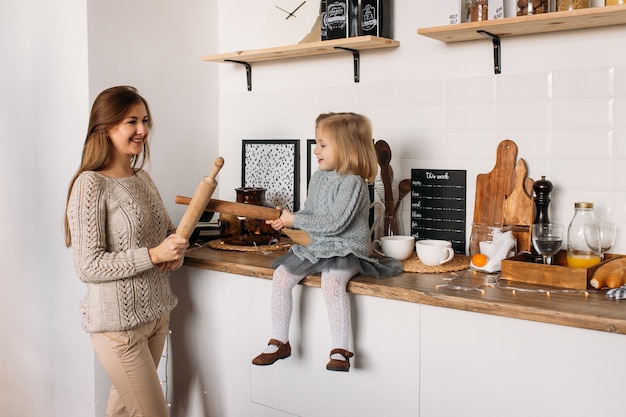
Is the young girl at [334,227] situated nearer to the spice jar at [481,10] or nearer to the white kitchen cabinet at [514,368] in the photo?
the white kitchen cabinet at [514,368]

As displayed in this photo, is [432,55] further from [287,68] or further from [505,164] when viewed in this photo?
[287,68]

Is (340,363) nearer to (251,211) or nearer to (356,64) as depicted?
(251,211)

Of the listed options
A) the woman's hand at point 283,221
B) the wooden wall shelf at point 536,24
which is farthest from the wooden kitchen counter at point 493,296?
the wooden wall shelf at point 536,24

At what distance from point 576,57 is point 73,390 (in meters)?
2.00

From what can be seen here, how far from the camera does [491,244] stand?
6.89 ft

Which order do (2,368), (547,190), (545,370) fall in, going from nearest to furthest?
(545,370) → (547,190) → (2,368)

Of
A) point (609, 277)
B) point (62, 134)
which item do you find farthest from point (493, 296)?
point (62, 134)

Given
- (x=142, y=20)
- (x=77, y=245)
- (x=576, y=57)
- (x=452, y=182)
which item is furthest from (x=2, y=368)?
(x=576, y=57)

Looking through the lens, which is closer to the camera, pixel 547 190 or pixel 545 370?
pixel 545 370

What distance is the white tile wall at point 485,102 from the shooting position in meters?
2.04

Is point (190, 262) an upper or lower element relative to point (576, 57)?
lower

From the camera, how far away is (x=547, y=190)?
2064 millimetres

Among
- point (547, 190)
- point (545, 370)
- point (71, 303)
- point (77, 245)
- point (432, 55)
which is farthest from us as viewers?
point (71, 303)

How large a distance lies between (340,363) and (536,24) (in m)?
1.07
